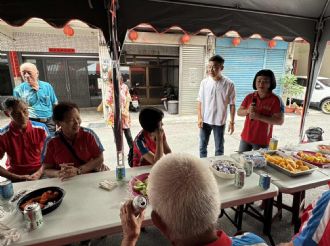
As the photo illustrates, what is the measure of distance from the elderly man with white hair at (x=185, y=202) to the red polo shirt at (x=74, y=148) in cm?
139

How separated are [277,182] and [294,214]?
83cm

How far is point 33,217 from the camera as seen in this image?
1.18m

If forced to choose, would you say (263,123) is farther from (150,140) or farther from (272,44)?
(272,44)

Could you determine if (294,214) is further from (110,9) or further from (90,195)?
(110,9)

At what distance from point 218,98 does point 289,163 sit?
1.53 m

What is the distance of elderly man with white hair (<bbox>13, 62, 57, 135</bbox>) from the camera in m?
3.28

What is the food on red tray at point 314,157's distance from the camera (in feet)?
6.80

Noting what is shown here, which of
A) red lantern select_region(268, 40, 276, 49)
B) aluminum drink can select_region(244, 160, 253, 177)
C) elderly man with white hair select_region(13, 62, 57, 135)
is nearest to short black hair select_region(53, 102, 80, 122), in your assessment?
aluminum drink can select_region(244, 160, 253, 177)

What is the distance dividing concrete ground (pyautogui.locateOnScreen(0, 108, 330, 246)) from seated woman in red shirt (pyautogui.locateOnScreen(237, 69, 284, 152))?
92cm

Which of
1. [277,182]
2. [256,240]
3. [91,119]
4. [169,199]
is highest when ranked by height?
[169,199]

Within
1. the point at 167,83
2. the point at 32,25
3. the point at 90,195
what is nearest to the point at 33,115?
Answer: the point at 90,195

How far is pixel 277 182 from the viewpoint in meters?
1.75

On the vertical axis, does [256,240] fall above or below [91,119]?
above

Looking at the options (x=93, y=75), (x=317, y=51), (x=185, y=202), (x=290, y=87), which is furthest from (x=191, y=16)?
(x=93, y=75)
